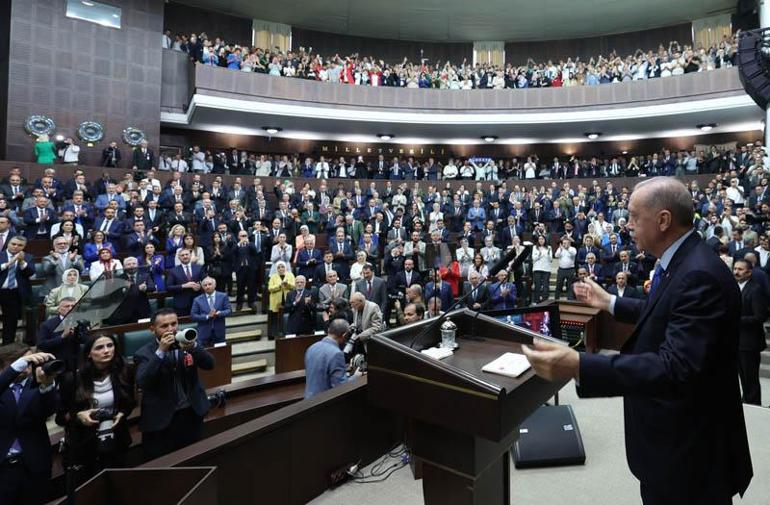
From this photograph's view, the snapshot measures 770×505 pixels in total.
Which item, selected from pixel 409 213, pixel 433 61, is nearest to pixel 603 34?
pixel 433 61

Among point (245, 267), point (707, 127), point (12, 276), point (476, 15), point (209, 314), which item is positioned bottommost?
point (209, 314)

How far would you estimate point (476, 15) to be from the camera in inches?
600

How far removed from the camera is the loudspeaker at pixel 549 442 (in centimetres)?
295

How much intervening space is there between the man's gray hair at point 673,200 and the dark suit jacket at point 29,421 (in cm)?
265

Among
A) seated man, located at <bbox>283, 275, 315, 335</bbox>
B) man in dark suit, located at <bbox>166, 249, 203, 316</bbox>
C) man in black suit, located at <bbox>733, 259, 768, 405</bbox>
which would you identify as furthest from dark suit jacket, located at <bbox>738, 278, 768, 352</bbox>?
man in dark suit, located at <bbox>166, 249, 203, 316</bbox>

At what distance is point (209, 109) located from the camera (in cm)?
1238

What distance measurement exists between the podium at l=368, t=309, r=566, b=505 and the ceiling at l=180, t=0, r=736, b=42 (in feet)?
49.6

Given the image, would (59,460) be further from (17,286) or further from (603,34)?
(603,34)

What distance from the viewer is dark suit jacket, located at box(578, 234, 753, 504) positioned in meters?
1.09

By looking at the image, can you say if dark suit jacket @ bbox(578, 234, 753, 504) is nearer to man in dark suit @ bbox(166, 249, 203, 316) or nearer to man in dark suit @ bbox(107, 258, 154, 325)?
man in dark suit @ bbox(107, 258, 154, 325)

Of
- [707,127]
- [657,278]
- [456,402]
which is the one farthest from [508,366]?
[707,127]

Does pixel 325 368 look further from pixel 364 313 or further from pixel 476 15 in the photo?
pixel 476 15

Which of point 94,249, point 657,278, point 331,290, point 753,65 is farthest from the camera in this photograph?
point 753,65

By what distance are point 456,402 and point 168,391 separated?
2.02m
